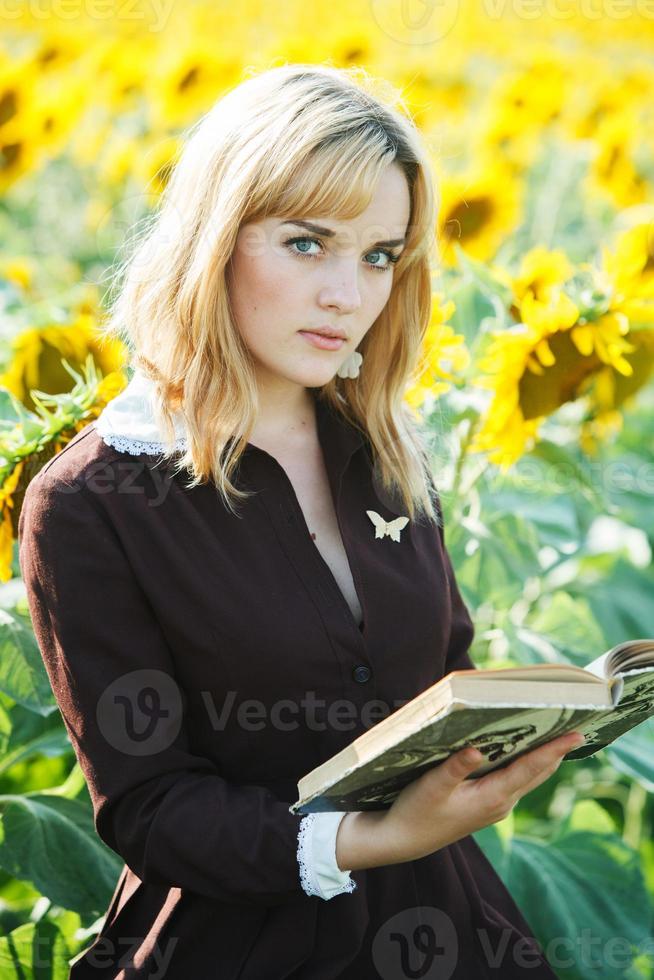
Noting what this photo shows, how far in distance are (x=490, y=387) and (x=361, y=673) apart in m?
0.77

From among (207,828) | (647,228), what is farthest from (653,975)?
(647,228)

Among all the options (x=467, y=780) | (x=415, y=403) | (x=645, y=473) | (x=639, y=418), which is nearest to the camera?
(x=467, y=780)

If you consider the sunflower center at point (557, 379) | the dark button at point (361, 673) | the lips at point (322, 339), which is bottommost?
the dark button at point (361, 673)

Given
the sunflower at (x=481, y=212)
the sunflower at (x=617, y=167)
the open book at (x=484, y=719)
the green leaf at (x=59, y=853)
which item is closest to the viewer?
the open book at (x=484, y=719)

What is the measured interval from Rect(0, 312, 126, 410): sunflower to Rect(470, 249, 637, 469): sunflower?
0.67m

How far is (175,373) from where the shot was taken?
1566 mm

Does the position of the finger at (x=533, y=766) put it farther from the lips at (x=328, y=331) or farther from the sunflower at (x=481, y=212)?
the sunflower at (x=481, y=212)

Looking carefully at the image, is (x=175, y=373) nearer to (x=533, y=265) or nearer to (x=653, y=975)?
(x=533, y=265)

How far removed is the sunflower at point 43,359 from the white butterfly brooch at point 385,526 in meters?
0.68

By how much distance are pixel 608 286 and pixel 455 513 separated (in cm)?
52

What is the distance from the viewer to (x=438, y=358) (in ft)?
7.02

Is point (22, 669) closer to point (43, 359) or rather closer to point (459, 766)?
point (43, 359)

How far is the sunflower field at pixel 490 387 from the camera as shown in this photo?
192 cm
